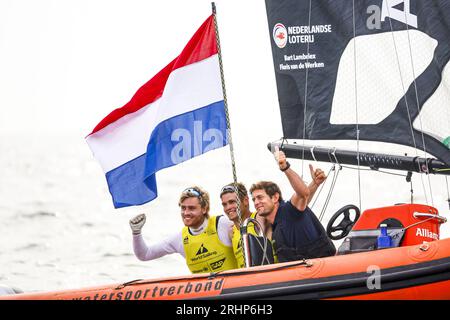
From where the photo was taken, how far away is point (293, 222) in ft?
32.6

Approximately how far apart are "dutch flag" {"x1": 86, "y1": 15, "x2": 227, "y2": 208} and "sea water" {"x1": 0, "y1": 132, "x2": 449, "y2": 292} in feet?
3.09

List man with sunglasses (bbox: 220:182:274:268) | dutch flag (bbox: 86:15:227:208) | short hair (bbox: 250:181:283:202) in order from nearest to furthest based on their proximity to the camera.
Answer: short hair (bbox: 250:181:283:202), man with sunglasses (bbox: 220:182:274:268), dutch flag (bbox: 86:15:227:208)

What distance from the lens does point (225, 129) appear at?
35.6 ft

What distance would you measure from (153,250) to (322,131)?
1.71 metres

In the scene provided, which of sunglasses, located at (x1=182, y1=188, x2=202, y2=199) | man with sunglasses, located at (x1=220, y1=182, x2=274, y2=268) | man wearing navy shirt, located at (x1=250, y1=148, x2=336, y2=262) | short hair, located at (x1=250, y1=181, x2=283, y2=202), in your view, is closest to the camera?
man wearing navy shirt, located at (x1=250, y1=148, x2=336, y2=262)

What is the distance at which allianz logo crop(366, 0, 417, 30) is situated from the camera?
11.1 meters

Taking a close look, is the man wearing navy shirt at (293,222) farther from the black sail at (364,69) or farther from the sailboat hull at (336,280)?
the black sail at (364,69)

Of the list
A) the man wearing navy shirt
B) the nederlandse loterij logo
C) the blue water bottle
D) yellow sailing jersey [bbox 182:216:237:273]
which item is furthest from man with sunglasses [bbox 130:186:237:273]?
the nederlandse loterij logo

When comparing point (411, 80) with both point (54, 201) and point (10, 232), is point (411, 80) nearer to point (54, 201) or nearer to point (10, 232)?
point (10, 232)

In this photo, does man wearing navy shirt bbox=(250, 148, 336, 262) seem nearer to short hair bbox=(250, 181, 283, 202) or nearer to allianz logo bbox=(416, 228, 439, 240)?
short hair bbox=(250, 181, 283, 202)

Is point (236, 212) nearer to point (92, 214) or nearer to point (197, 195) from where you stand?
point (197, 195)

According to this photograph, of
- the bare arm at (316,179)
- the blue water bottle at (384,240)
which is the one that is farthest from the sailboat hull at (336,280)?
the bare arm at (316,179)

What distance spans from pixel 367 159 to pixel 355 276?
79.7 inches

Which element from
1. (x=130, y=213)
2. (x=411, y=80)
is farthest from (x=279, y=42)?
(x=130, y=213)
